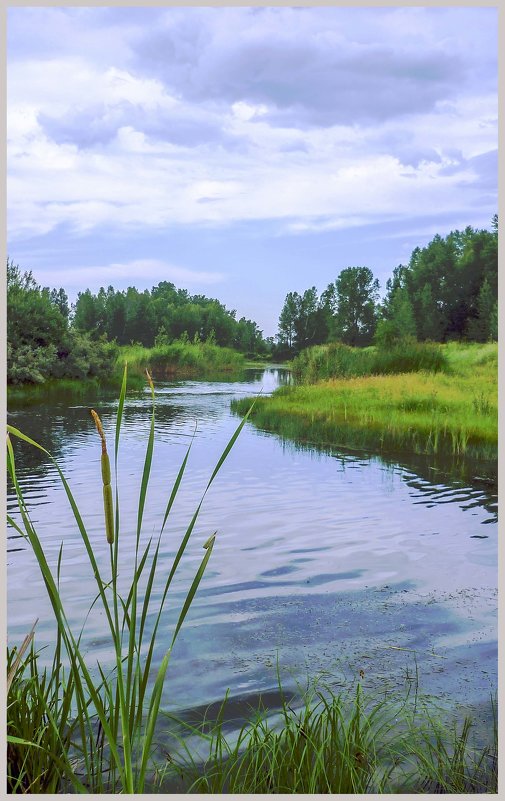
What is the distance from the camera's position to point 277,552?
9.82 ft

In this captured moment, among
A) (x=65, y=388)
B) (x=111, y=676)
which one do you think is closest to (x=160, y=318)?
(x=65, y=388)

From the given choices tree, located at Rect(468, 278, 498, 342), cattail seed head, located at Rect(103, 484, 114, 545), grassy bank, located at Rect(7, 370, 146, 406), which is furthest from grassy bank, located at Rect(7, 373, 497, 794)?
tree, located at Rect(468, 278, 498, 342)

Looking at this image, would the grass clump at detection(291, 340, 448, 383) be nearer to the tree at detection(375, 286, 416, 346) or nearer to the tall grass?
the tree at detection(375, 286, 416, 346)

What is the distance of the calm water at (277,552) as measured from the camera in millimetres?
2547

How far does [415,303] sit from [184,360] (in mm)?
1092

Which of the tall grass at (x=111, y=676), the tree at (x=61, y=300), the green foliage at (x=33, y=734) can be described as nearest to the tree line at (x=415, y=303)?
the tree at (x=61, y=300)

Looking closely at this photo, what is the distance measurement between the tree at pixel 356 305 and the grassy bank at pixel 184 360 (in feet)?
1.64

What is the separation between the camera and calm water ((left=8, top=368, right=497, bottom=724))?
2.55 m

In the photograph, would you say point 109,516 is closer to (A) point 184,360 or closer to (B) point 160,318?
(B) point 160,318

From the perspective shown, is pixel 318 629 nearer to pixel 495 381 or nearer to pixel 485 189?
pixel 495 381

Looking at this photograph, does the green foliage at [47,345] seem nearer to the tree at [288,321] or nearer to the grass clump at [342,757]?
the tree at [288,321]

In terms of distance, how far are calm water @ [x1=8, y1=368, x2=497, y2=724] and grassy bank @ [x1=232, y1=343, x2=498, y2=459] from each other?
11 centimetres

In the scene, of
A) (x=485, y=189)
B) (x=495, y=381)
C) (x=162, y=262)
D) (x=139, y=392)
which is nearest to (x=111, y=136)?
(x=162, y=262)

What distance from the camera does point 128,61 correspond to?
286cm
